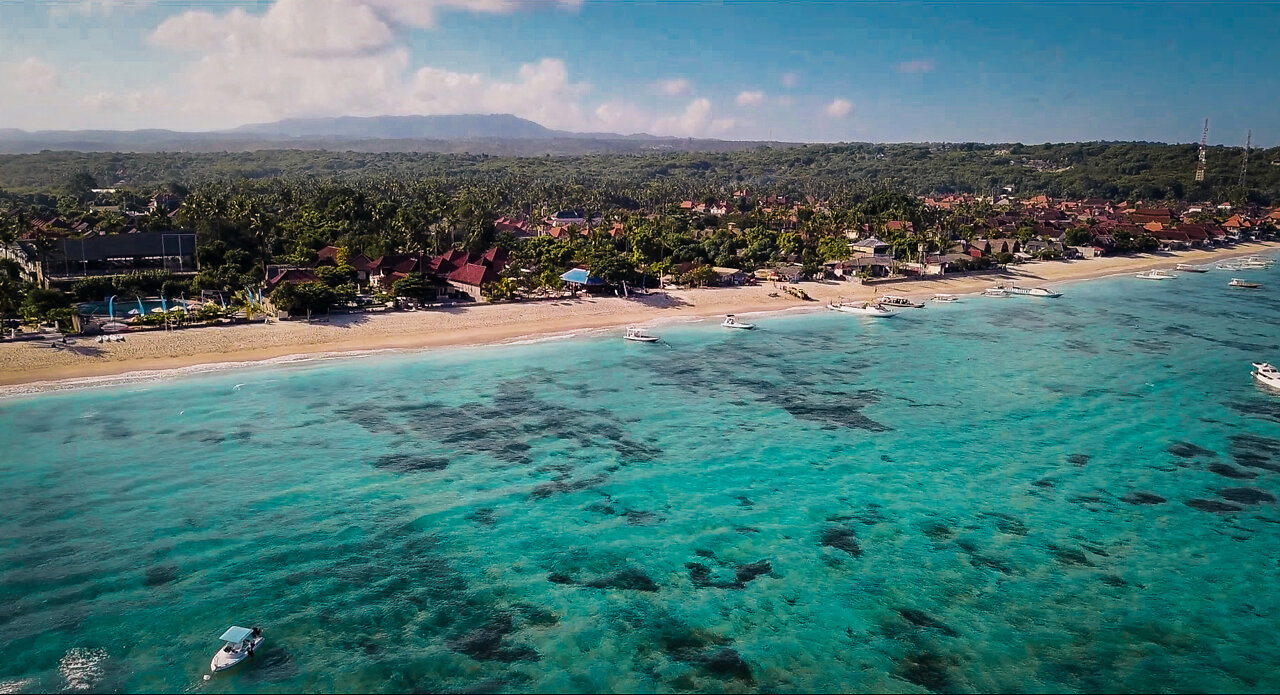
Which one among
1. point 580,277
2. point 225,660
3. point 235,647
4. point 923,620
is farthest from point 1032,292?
point 225,660

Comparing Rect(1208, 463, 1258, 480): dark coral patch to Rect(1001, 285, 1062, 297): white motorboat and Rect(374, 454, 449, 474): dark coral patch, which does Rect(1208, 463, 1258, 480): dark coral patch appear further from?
Rect(1001, 285, 1062, 297): white motorboat

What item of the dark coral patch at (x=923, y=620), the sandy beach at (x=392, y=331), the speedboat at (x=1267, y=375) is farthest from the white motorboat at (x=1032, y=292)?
the dark coral patch at (x=923, y=620)

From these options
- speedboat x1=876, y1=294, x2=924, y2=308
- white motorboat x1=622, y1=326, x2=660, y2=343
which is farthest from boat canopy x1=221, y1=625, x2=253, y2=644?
speedboat x1=876, y1=294, x2=924, y2=308

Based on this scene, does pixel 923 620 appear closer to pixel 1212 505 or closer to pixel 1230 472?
pixel 1212 505

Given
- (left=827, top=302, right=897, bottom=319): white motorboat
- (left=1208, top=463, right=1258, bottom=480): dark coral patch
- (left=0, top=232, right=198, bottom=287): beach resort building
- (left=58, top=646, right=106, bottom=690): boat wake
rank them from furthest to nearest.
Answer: (left=827, top=302, right=897, bottom=319): white motorboat
(left=0, top=232, right=198, bottom=287): beach resort building
(left=1208, top=463, right=1258, bottom=480): dark coral patch
(left=58, top=646, right=106, bottom=690): boat wake

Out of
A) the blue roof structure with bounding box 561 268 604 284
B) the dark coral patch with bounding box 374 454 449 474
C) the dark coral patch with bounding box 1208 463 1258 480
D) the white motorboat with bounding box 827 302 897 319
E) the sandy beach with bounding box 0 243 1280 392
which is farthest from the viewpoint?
the white motorboat with bounding box 827 302 897 319

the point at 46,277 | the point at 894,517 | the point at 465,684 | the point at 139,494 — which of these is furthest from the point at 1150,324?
the point at 46,277

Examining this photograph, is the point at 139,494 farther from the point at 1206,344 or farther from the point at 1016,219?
the point at 1016,219

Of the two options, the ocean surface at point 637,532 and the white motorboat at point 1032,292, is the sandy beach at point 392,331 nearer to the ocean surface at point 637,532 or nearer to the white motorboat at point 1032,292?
the ocean surface at point 637,532
